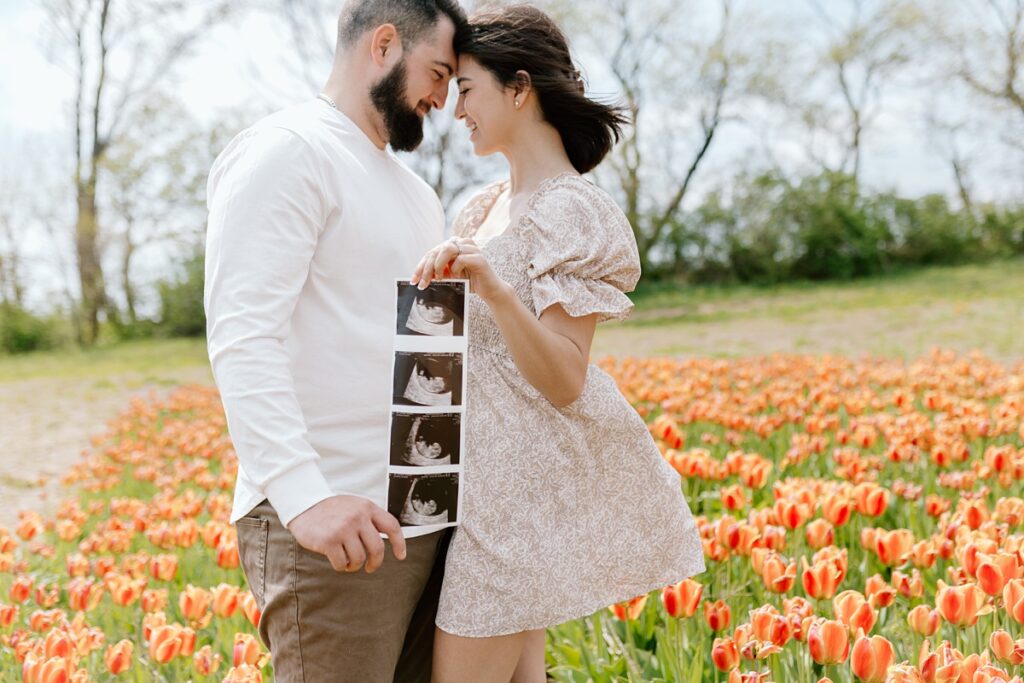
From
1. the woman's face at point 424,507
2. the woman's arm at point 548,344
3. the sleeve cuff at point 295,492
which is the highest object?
the woman's arm at point 548,344

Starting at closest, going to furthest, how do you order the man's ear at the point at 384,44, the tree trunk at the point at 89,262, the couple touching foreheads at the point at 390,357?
the couple touching foreheads at the point at 390,357, the man's ear at the point at 384,44, the tree trunk at the point at 89,262

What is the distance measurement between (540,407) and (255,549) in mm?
605

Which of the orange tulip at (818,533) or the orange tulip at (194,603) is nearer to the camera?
the orange tulip at (194,603)

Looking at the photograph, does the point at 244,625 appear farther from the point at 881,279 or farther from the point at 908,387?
the point at 881,279

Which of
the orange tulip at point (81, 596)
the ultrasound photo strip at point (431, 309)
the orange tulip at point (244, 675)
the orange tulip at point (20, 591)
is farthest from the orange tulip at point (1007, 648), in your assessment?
the orange tulip at point (20, 591)

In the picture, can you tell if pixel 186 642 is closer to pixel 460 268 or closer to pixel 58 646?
pixel 58 646

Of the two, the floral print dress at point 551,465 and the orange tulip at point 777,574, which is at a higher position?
the floral print dress at point 551,465

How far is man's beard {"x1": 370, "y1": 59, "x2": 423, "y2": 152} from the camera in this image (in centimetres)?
198

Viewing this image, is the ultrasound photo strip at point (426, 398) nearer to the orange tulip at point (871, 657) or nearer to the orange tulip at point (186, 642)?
the orange tulip at point (871, 657)

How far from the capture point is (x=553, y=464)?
1917 millimetres

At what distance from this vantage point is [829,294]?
18.2m

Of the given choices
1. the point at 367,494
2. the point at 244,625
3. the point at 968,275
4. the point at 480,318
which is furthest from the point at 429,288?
the point at 968,275

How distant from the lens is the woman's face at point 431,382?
67.2 inches

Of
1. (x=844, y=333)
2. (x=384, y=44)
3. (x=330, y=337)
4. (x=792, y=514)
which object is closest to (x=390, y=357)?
(x=330, y=337)
